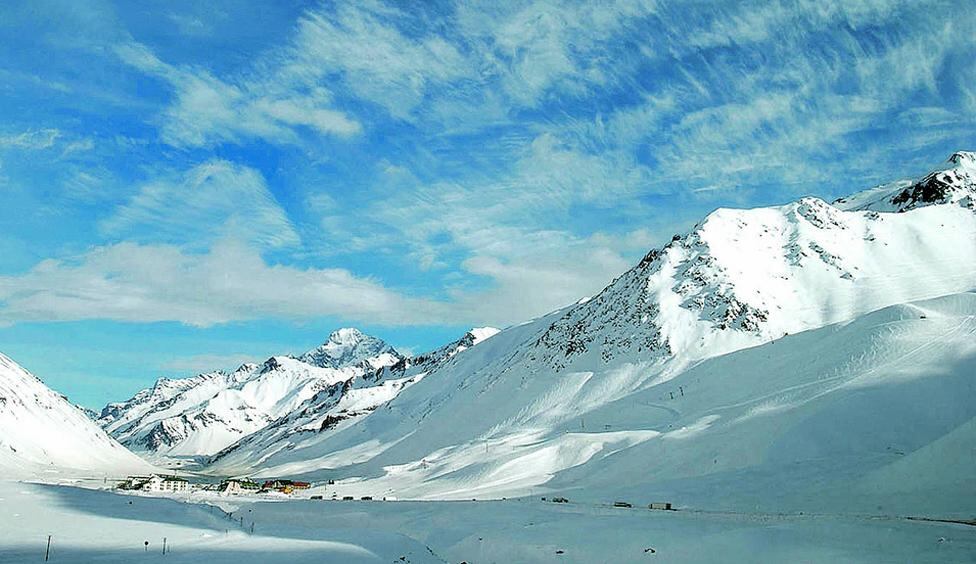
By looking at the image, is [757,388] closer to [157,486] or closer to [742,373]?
[742,373]

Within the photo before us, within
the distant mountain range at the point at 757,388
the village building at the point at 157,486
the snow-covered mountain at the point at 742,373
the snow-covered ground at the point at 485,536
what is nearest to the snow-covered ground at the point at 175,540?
the snow-covered ground at the point at 485,536

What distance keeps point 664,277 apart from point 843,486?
425 ft

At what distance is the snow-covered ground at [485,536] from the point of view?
1460 inches

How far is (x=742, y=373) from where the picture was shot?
120062 millimetres

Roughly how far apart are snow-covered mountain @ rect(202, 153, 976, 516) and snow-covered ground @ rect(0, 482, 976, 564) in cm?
1597

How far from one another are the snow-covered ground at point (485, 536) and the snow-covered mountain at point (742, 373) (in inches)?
629

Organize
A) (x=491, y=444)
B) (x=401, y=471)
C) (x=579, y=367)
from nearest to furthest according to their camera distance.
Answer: (x=491, y=444), (x=401, y=471), (x=579, y=367)

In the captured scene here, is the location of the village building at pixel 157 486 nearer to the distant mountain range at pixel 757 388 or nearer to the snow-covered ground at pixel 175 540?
the distant mountain range at pixel 757 388

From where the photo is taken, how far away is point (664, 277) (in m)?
186

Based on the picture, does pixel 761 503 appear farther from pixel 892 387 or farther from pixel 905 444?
pixel 892 387

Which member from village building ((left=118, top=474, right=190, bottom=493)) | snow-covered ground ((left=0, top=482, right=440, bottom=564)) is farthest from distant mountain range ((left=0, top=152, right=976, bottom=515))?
village building ((left=118, top=474, right=190, bottom=493))

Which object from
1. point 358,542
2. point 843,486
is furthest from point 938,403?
point 358,542

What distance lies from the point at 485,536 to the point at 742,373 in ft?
261

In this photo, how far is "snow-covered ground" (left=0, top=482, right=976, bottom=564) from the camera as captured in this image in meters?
37.1
